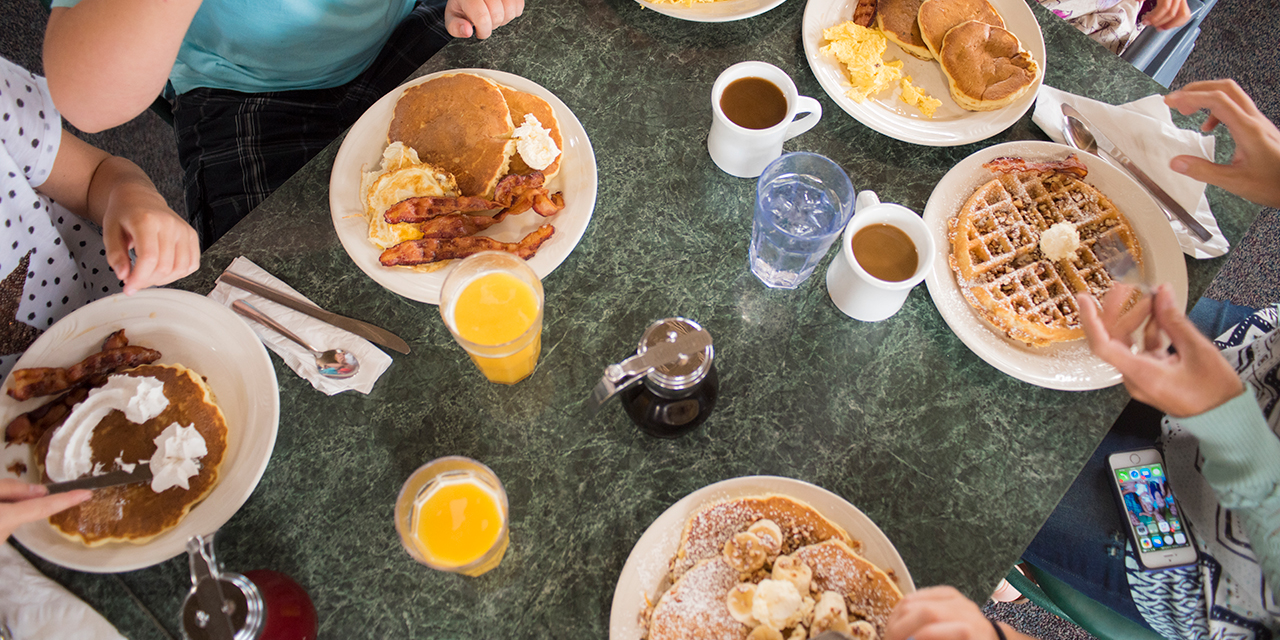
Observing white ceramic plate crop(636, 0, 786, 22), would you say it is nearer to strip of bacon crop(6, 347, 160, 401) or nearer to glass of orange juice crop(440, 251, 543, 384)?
glass of orange juice crop(440, 251, 543, 384)

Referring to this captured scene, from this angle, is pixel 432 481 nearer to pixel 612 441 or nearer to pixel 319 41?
pixel 612 441

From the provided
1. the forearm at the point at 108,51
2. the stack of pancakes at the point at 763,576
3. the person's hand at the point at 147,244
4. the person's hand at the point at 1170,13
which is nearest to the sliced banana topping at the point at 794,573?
the stack of pancakes at the point at 763,576

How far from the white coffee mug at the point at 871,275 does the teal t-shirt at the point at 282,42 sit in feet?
3.85

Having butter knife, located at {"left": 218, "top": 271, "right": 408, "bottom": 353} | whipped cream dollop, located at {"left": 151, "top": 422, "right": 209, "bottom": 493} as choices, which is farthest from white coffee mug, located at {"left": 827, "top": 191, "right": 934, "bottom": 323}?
whipped cream dollop, located at {"left": 151, "top": 422, "right": 209, "bottom": 493}

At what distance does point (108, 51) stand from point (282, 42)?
420mm

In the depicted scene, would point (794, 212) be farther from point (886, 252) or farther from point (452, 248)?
point (452, 248)

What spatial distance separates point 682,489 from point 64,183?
4.30 feet

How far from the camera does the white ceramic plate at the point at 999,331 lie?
42.8 inches

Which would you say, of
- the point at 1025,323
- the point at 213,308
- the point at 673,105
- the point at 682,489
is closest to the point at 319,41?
the point at 213,308

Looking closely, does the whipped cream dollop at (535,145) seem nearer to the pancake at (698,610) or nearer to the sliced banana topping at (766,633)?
the pancake at (698,610)

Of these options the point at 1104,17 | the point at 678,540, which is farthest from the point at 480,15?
the point at 1104,17

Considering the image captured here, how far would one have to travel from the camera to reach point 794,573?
0.91m

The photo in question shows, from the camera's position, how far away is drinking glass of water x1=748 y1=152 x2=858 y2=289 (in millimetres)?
1089

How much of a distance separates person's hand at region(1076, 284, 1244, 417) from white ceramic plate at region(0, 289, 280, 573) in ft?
4.19
